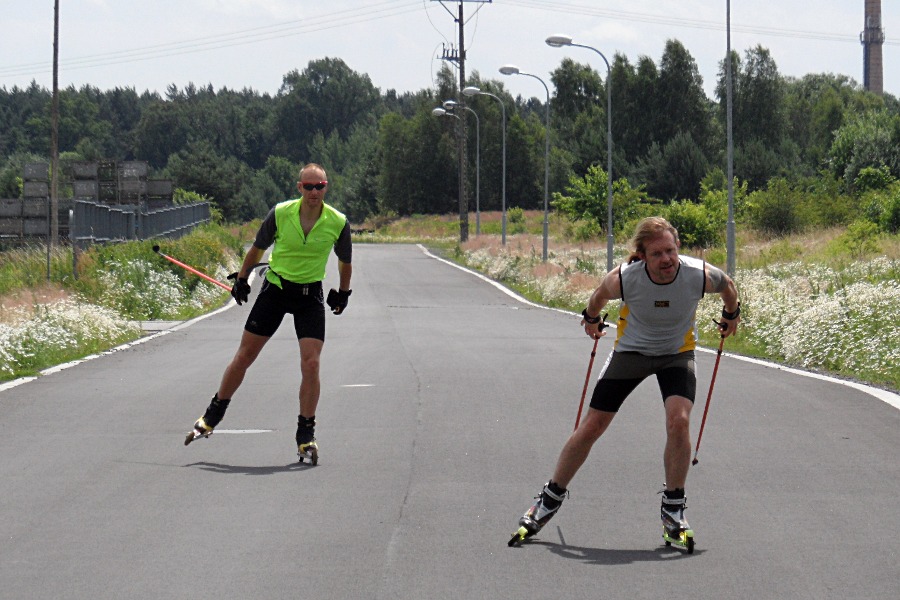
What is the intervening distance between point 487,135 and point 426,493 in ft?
368

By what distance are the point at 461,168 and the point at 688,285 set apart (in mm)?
62731

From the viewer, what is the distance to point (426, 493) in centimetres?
729

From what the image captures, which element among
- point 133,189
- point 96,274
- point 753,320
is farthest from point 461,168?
point 753,320

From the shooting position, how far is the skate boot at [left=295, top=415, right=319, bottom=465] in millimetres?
8242

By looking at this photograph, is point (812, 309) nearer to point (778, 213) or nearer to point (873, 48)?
point (778, 213)

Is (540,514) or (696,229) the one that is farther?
(696,229)

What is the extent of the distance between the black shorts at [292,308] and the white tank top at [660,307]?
263 centimetres

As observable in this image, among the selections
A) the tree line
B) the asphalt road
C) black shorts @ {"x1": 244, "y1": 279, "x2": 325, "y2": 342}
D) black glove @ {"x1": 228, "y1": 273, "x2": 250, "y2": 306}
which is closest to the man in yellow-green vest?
black shorts @ {"x1": 244, "y1": 279, "x2": 325, "y2": 342}

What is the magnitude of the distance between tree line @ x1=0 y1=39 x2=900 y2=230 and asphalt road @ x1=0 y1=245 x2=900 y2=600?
36782 mm

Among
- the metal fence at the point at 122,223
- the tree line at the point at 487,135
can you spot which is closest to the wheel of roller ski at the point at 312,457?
the metal fence at the point at 122,223

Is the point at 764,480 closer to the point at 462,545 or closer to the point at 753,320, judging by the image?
the point at 462,545

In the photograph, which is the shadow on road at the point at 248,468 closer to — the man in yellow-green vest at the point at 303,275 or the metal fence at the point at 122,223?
the man in yellow-green vest at the point at 303,275

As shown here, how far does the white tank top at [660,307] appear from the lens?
617 cm

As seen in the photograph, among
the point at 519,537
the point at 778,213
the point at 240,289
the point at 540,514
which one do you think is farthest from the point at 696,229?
the point at 519,537
